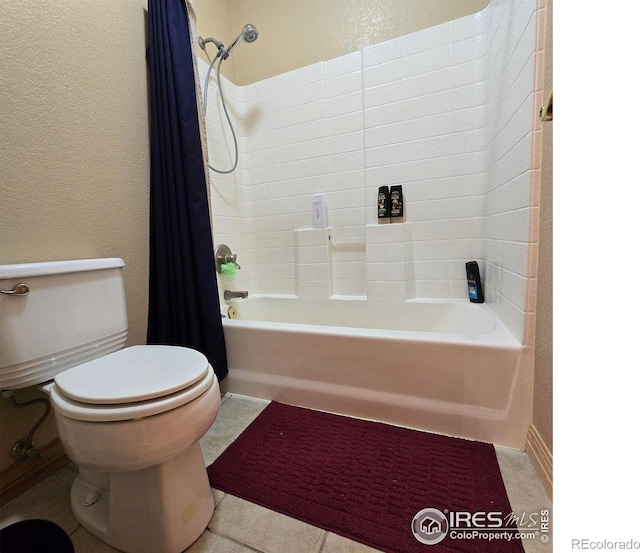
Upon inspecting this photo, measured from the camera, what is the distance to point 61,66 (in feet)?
3.39

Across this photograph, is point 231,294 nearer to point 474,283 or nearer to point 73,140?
point 73,140

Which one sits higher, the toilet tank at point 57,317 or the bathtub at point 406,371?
the toilet tank at point 57,317

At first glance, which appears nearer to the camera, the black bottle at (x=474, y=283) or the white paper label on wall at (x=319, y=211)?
the black bottle at (x=474, y=283)

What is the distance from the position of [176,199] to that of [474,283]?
1.55 meters

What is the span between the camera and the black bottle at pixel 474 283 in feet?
5.08

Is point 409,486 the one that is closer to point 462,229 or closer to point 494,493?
point 494,493

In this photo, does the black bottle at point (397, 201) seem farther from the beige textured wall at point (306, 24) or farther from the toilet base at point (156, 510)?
the toilet base at point (156, 510)

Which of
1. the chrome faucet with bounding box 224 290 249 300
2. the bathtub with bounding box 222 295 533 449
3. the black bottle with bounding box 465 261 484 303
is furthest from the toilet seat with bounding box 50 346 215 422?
the black bottle with bounding box 465 261 484 303

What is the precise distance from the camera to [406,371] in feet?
3.67

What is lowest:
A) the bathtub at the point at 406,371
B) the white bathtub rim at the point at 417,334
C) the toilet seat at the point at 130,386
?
the bathtub at the point at 406,371

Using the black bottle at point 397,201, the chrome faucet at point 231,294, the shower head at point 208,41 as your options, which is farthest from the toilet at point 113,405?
the shower head at point 208,41

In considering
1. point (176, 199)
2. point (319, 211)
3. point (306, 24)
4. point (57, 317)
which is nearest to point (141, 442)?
point (57, 317)

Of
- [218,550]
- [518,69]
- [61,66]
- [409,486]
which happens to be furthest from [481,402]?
[61,66]
